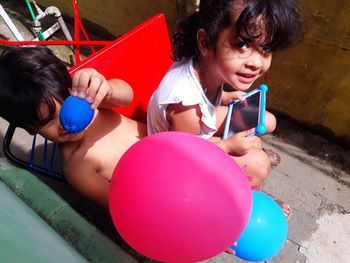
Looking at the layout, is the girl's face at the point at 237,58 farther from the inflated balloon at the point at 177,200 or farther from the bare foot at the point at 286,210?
the bare foot at the point at 286,210

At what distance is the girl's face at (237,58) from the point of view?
113cm

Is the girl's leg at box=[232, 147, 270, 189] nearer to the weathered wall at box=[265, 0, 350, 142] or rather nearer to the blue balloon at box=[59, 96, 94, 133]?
the weathered wall at box=[265, 0, 350, 142]

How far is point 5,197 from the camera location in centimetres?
97

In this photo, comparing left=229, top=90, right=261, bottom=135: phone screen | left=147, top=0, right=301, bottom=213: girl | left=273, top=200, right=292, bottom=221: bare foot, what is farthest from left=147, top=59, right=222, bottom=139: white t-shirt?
left=273, top=200, right=292, bottom=221: bare foot

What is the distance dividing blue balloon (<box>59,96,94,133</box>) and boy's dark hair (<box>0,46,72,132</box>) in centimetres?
18

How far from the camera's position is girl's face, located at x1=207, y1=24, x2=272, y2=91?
1.13m

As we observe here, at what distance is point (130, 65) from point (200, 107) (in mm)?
489

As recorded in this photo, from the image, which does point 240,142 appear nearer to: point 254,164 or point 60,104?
point 254,164

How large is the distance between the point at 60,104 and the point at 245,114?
2.37 feet

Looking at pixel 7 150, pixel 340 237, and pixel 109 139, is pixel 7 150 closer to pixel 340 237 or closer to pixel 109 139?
pixel 109 139

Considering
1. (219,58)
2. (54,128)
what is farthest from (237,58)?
(54,128)

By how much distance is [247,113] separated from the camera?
1.40 m

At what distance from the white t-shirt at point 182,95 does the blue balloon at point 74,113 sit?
Answer: 1.21 ft

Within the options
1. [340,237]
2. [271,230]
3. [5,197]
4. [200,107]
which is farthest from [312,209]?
[5,197]
